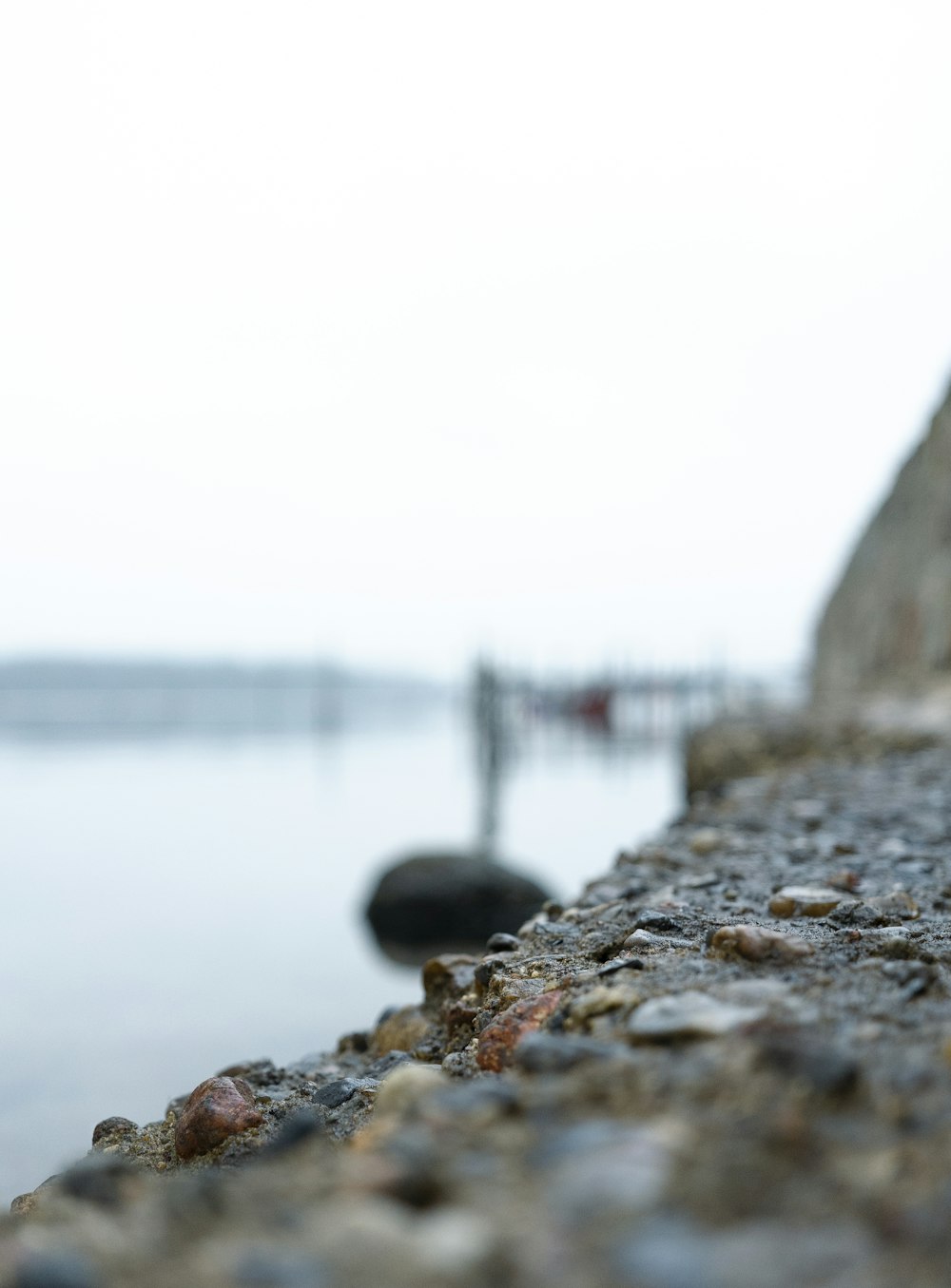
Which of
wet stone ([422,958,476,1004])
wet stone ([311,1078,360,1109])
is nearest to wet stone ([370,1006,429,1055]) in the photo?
wet stone ([422,958,476,1004])

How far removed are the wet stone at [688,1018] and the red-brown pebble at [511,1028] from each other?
44 cm

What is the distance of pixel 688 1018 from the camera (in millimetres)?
1508

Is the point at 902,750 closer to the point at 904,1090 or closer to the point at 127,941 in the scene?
the point at 904,1090

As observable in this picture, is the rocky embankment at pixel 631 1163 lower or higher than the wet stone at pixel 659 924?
higher

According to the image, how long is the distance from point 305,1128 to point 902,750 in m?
7.14

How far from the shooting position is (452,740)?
132ft

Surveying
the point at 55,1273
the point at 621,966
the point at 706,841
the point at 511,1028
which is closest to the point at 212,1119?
the point at 511,1028

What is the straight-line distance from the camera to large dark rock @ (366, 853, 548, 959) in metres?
8.16

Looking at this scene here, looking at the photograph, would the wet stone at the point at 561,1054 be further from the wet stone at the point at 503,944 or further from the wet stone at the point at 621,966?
the wet stone at the point at 503,944

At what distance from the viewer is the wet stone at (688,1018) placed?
145cm

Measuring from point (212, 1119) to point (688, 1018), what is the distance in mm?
1547

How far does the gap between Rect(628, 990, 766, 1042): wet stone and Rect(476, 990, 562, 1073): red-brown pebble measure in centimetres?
44

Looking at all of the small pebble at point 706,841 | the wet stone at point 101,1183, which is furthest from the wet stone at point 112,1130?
the small pebble at point 706,841

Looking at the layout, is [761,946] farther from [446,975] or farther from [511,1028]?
[446,975]
